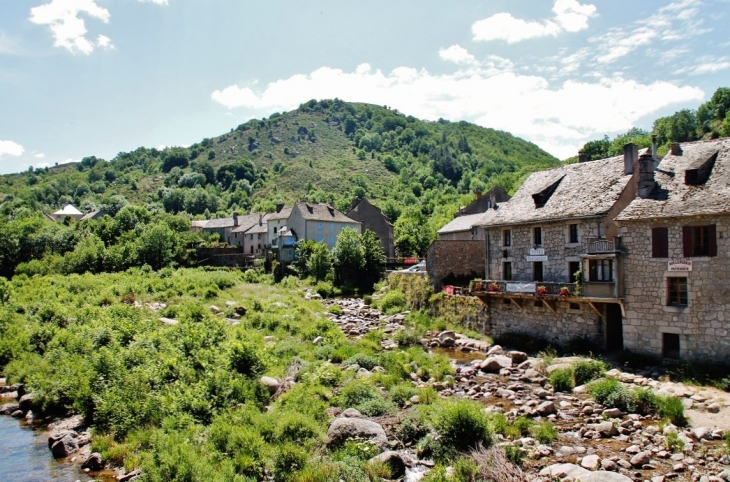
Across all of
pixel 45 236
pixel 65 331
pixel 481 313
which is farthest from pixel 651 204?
pixel 45 236

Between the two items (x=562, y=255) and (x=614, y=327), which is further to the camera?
(x=562, y=255)

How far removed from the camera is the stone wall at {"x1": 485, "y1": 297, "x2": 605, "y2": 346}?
25.1m

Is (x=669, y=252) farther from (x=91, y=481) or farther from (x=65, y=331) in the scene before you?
(x=65, y=331)

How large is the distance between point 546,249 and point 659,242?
22.7ft

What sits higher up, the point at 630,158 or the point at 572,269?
the point at 630,158

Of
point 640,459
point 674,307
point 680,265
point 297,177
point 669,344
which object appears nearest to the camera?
point 640,459

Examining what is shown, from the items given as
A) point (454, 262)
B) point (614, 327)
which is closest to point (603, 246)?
point (614, 327)

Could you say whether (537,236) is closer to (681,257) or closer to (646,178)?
(646,178)

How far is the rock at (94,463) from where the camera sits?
14969mm

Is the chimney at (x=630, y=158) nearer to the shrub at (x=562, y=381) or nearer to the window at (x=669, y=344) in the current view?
the window at (x=669, y=344)

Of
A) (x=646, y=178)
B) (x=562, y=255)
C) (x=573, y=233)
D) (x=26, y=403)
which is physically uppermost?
(x=646, y=178)

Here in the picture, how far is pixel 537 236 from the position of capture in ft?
94.4

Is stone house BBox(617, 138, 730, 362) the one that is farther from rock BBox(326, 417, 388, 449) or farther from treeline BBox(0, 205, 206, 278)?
treeline BBox(0, 205, 206, 278)

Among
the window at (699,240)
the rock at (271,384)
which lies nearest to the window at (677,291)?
the window at (699,240)
